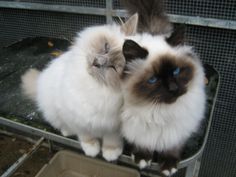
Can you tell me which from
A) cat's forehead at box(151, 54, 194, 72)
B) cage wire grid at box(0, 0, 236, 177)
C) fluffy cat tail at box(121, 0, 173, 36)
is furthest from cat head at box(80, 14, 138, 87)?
cage wire grid at box(0, 0, 236, 177)

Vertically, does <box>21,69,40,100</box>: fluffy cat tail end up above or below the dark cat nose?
below

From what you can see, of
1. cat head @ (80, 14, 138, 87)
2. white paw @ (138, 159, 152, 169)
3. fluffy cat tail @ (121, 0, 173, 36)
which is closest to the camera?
cat head @ (80, 14, 138, 87)

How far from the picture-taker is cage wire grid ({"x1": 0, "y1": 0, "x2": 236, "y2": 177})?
1.94 m

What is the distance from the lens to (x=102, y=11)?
2094mm

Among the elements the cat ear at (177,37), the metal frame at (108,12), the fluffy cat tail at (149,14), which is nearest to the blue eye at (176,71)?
the cat ear at (177,37)

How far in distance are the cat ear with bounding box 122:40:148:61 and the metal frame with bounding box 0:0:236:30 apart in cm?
83

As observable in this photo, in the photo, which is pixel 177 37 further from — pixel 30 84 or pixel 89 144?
pixel 30 84

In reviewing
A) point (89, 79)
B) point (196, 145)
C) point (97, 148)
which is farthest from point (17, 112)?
point (196, 145)

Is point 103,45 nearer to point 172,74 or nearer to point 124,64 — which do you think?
point 124,64

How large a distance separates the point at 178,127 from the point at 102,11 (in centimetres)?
125

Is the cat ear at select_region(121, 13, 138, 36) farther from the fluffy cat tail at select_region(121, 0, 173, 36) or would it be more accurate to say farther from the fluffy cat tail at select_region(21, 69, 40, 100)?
the fluffy cat tail at select_region(21, 69, 40, 100)

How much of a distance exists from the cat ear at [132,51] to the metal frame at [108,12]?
0.83 meters

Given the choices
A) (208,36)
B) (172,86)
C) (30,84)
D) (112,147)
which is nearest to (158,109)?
(172,86)

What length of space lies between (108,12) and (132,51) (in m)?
1.19
